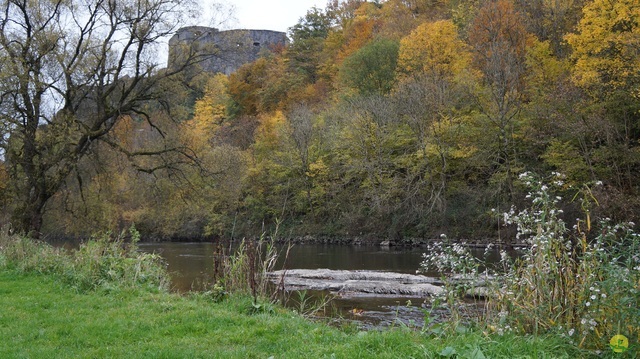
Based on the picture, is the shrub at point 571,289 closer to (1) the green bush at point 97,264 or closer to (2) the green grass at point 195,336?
(2) the green grass at point 195,336

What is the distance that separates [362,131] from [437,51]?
807 centimetres

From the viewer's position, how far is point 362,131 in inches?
1465

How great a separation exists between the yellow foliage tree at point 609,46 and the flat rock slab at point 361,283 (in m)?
13.2

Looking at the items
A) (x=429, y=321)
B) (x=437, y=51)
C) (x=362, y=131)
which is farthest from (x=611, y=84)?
(x=429, y=321)

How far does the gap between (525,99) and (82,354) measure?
1228 inches

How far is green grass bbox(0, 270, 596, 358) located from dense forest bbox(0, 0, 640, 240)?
7.39 feet

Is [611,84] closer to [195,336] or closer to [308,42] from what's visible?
[195,336]

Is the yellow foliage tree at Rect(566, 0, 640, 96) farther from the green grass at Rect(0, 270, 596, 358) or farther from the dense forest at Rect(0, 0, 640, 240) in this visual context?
the green grass at Rect(0, 270, 596, 358)

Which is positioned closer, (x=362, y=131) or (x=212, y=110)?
(x=362, y=131)

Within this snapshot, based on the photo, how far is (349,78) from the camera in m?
45.2

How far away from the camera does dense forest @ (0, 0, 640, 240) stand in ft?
57.1

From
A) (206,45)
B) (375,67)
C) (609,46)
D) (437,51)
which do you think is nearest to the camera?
(206,45)

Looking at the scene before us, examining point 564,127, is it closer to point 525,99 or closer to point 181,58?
point 525,99

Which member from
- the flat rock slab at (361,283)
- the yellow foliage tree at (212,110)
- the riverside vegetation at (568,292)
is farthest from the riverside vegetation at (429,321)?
the yellow foliage tree at (212,110)
